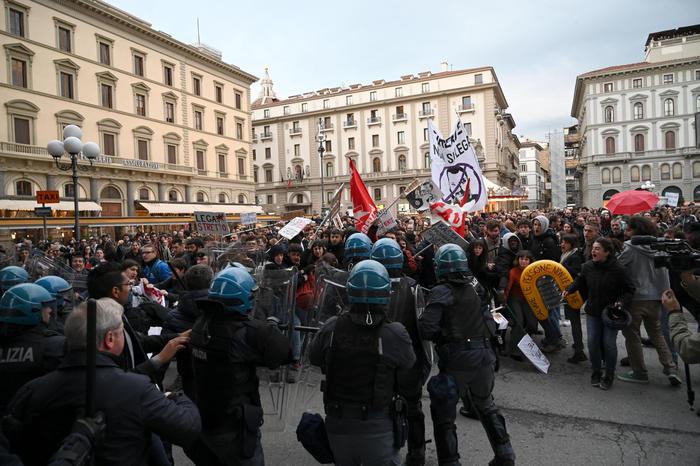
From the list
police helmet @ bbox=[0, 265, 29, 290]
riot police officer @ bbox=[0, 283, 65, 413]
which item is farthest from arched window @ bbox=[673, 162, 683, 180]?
riot police officer @ bbox=[0, 283, 65, 413]

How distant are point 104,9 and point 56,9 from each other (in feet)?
10.3

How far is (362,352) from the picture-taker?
93.4 inches

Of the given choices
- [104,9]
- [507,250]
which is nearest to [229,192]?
[104,9]

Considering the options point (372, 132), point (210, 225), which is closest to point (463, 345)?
point (210, 225)

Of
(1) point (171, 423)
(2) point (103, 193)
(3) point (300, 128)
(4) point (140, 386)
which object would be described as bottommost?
(1) point (171, 423)

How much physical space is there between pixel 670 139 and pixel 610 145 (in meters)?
6.53

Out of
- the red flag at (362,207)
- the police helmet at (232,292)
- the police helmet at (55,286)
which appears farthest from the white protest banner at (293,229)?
the police helmet at (232,292)

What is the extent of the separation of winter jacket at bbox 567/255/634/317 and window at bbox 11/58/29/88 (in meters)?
34.0

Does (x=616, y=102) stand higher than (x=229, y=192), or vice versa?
(x=616, y=102)

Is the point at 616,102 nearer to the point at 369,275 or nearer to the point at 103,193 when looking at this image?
the point at 103,193

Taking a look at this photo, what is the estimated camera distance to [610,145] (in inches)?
2285

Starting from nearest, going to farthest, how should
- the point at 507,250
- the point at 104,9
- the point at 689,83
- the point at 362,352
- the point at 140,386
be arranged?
the point at 140,386 → the point at 362,352 → the point at 507,250 → the point at 104,9 → the point at 689,83

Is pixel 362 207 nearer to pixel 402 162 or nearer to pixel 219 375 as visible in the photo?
pixel 219 375

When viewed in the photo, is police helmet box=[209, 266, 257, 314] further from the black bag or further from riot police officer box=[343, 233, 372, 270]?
riot police officer box=[343, 233, 372, 270]
